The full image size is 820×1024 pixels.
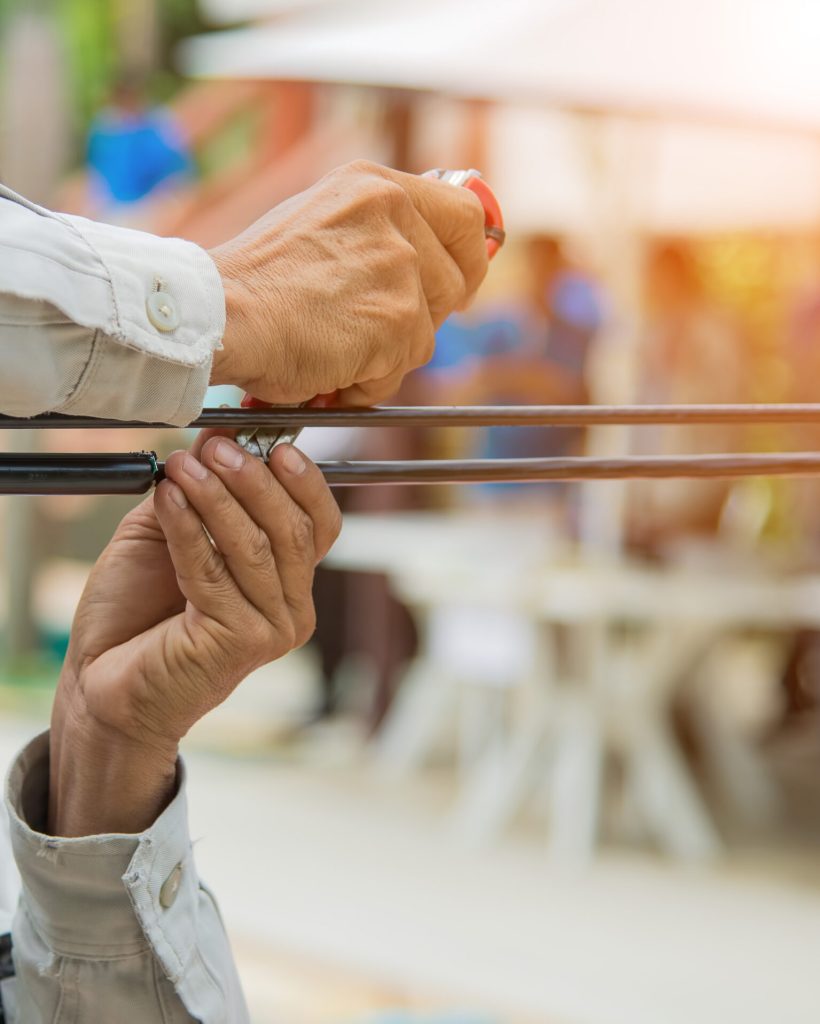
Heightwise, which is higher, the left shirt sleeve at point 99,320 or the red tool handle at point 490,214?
the red tool handle at point 490,214

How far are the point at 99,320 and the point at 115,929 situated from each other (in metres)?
0.44

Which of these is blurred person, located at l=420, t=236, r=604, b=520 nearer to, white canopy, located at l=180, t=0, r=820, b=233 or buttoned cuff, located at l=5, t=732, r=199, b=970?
white canopy, located at l=180, t=0, r=820, b=233

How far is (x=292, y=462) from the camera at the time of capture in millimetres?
753

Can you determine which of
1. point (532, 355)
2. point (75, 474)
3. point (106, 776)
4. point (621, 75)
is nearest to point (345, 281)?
point (75, 474)

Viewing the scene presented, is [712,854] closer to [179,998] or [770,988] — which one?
[770,988]

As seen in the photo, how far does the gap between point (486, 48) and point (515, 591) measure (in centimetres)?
143

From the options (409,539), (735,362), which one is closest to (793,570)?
(735,362)

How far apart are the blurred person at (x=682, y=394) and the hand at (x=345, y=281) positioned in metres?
2.84

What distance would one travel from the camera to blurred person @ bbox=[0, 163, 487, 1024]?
2.18 feet

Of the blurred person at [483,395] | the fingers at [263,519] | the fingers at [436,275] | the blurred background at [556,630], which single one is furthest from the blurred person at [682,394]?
the fingers at [263,519]

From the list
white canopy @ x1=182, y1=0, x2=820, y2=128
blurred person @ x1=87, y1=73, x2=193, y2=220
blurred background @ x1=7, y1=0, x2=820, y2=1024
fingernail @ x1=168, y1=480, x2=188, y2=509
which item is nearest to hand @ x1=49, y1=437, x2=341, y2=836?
fingernail @ x1=168, y1=480, x2=188, y2=509

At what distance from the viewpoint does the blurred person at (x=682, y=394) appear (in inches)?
144

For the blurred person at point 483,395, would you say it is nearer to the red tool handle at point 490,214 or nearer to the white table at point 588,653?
the white table at point 588,653

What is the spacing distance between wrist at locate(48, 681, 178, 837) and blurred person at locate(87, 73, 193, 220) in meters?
4.47
